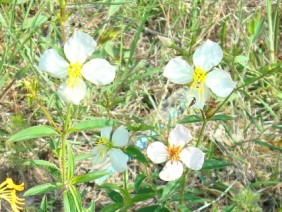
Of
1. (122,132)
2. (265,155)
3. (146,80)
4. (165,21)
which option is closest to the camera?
(122,132)

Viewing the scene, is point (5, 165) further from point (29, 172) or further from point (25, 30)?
point (25, 30)

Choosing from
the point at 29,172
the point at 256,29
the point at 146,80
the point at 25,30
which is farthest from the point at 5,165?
the point at 256,29

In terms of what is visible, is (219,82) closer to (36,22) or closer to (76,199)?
(76,199)

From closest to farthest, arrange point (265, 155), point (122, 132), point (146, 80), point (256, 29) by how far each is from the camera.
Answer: point (122, 132) → point (256, 29) → point (265, 155) → point (146, 80)

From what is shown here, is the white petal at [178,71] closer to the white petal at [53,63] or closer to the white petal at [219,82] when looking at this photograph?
the white petal at [219,82]

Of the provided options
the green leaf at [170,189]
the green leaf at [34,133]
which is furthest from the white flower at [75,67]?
the green leaf at [170,189]

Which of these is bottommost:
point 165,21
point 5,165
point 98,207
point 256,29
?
point 98,207

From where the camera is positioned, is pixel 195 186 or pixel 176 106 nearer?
pixel 195 186
